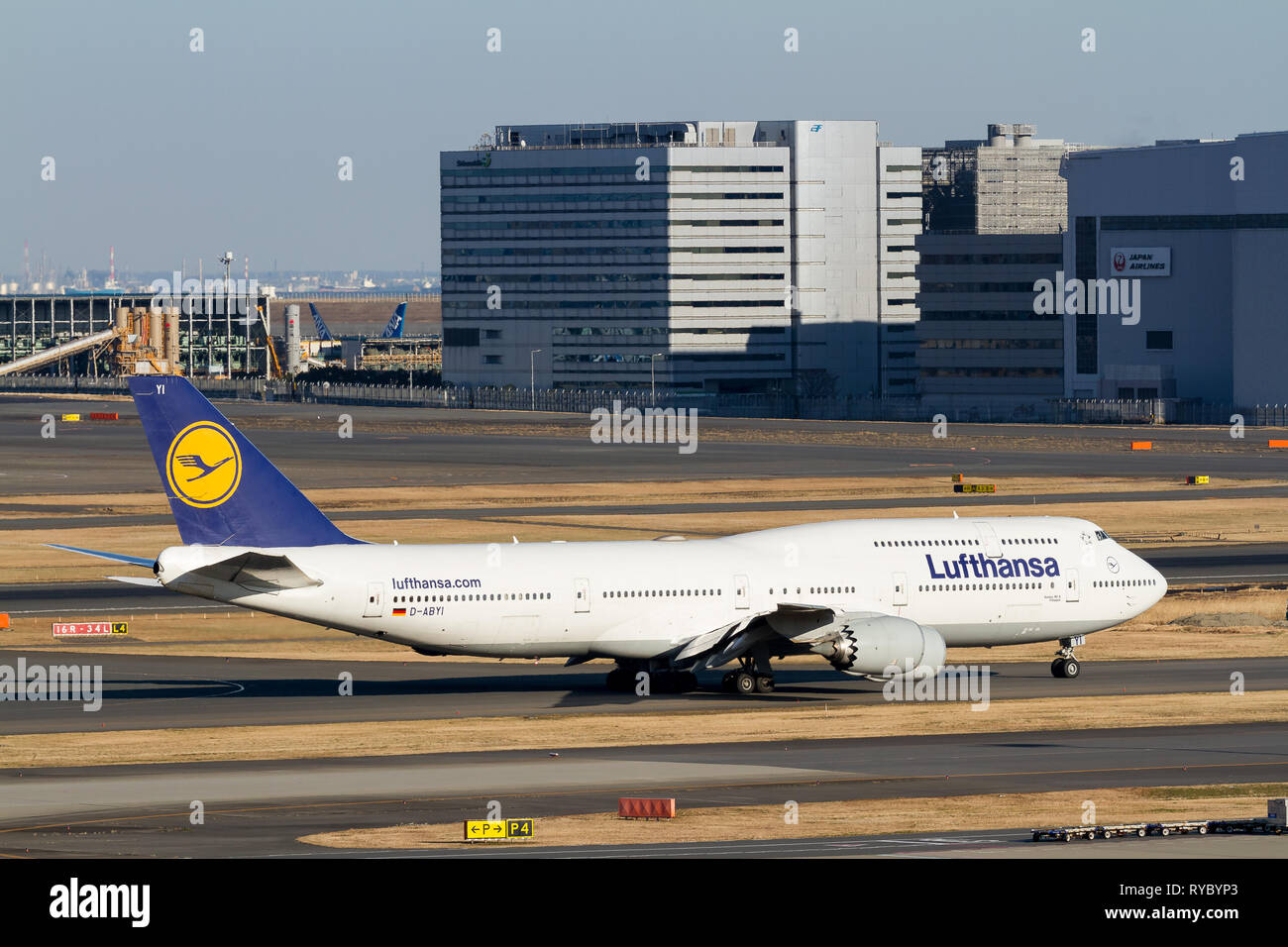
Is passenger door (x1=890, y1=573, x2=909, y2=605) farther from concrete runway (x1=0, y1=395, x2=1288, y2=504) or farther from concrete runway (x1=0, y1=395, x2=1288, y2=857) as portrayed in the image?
concrete runway (x1=0, y1=395, x2=1288, y2=504)

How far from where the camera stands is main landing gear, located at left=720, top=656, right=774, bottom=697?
57.2 metres

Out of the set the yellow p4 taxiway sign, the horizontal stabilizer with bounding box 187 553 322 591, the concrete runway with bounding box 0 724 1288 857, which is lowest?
the concrete runway with bounding box 0 724 1288 857

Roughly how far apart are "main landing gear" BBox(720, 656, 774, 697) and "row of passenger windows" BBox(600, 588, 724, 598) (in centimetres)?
247

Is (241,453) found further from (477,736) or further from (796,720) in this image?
(796,720)

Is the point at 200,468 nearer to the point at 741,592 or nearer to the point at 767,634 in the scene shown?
the point at 741,592

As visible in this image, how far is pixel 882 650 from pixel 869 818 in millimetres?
17696

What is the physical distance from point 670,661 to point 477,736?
9.18 metres

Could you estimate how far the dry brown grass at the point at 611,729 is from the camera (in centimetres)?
4738

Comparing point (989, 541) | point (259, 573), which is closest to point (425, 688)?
point (259, 573)

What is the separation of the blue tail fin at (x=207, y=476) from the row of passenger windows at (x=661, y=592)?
9344 mm

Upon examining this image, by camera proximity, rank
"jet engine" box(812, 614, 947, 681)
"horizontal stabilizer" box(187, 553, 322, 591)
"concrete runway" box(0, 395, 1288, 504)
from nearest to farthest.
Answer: "horizontal stabilizer" box(187, 553, 322, 591), "jet engine" box(812, 614, 947, 681), "concrete runway" box(0, 395, 1288, 504)

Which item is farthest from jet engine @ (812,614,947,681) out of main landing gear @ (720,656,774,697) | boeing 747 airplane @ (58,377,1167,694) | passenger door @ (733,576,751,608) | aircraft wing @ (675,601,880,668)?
passenger door @ (733,576,751,608)

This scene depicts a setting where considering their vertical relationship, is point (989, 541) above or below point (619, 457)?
above

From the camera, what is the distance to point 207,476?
5347cm
